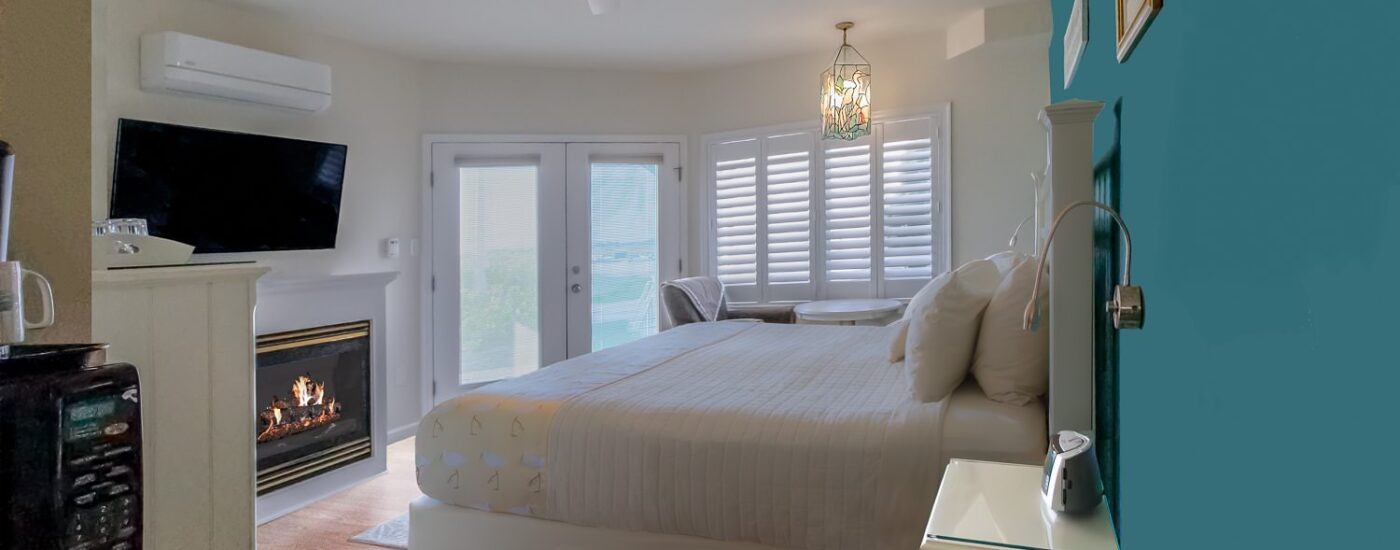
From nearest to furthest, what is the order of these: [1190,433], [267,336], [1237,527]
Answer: [1237,527] → [1190,433] → [267,336]

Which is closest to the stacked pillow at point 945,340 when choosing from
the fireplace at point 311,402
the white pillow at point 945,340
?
the white pillow at point 945,340

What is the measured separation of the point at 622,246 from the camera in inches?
216

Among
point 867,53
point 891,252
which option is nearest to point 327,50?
point 867,53

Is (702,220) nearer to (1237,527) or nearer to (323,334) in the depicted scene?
(323,334)

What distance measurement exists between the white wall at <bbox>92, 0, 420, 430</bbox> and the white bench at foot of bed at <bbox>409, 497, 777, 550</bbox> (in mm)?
1811

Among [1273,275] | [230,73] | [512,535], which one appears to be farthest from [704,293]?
[1273,275]

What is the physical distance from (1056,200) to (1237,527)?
86cm

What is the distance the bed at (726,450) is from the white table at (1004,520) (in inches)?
8.1

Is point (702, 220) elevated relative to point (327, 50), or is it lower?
lower

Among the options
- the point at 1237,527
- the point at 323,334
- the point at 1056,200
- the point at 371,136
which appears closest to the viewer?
the point at 1237,527

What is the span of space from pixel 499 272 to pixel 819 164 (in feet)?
7.10

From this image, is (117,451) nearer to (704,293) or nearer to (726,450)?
(726,450)

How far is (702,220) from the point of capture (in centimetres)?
544

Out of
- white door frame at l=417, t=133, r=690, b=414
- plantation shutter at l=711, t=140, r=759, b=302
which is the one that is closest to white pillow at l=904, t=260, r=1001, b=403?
plantation shutter at l=711, t=140, r=759, b=302
